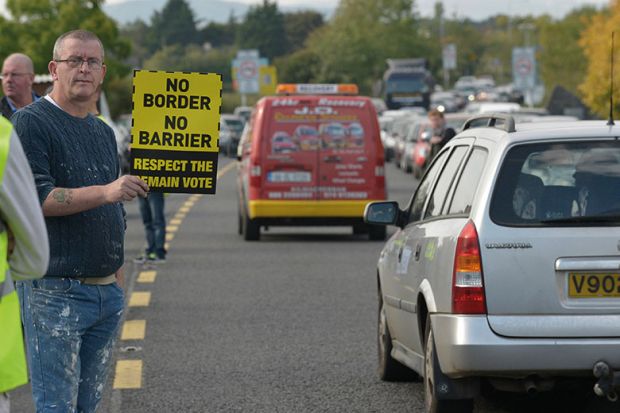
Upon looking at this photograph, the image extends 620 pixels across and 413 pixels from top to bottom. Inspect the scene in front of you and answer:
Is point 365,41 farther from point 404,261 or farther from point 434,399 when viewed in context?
point 434,399

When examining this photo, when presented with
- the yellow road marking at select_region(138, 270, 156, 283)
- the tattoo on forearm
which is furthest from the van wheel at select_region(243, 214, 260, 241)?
the tattoo on forearm

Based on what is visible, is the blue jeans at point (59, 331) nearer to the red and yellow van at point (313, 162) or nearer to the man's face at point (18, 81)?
the man's face at point (18, 81)

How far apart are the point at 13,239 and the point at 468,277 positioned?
129 inches

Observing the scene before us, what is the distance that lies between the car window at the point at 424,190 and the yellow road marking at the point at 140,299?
187 inches

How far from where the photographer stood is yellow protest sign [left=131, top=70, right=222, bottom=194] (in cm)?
659

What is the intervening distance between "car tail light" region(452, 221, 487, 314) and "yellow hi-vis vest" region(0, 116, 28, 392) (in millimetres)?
3302

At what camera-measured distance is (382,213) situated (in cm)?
943

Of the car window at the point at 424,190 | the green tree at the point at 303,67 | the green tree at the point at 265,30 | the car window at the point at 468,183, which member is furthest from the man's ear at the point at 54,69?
the green tree at the point at 265,30

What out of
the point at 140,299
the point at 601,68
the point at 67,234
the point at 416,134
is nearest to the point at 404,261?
the point at 67,234

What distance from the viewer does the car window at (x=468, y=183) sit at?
7.84 metres

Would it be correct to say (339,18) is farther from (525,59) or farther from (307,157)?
→ (307,157)

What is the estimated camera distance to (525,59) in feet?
275

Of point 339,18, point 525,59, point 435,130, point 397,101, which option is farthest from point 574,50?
point 339,18

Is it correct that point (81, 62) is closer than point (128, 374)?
Yes
